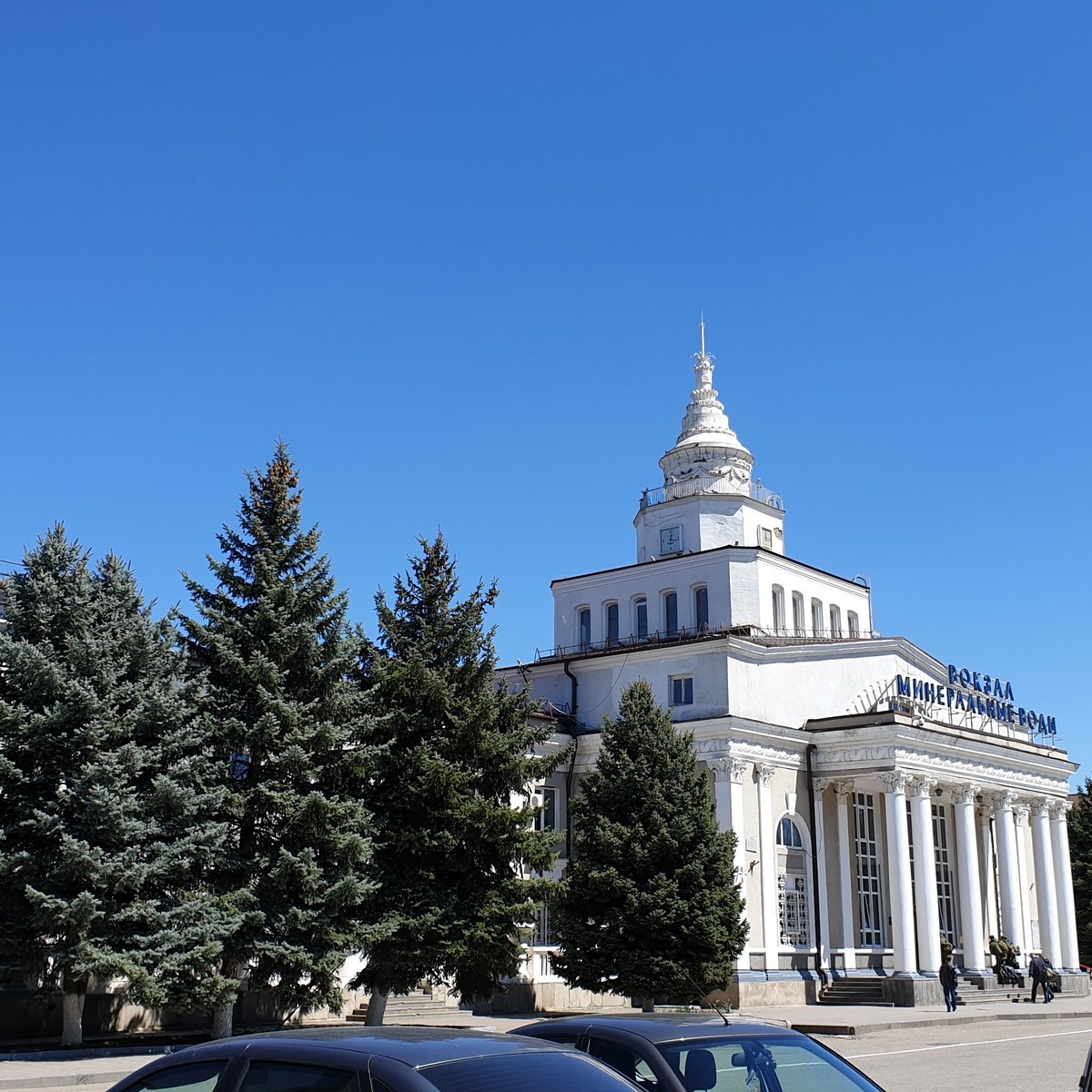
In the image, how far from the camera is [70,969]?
68.2 feet

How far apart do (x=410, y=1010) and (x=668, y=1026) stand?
2573 centimetres

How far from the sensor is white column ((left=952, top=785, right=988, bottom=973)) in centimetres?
4216

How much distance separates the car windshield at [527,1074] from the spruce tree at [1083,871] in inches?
Answer: 2203

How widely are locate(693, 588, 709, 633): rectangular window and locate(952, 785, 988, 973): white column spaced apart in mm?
10511

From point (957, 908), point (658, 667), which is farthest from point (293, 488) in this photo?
point (957, 908)

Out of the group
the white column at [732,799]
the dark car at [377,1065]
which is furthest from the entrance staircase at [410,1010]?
the dark car at [377,1065]

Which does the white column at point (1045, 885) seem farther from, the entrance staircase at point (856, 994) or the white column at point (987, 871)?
the entrance staircase at point (856, 994)

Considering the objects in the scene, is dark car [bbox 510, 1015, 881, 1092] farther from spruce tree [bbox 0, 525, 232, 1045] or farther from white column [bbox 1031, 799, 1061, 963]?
white column [bbox 1031, 799, 1061, 963]

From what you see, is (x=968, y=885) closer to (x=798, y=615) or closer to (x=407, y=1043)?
(x=798, y=615)

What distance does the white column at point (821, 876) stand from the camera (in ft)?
131

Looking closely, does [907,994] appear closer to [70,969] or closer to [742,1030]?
[70,969]

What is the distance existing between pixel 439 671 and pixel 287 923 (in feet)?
21.4

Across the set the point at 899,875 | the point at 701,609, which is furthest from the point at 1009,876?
the point at 701,609

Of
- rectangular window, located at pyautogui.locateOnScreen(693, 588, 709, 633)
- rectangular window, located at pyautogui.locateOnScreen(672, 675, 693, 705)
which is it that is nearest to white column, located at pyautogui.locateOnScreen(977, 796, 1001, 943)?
rectangular window, located at pyautogui.locateOnScreen(693, 588, 709, 633)
